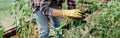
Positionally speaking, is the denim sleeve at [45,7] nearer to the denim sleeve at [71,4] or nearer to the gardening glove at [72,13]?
the gardening glove at [72,13]

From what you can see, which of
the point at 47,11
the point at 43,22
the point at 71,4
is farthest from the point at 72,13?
the point at 43,22

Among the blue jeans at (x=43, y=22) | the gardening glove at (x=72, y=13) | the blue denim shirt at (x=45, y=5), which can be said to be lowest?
the blue jeans at (x=43, y=22)

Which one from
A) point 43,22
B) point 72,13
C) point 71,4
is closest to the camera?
point 72,13

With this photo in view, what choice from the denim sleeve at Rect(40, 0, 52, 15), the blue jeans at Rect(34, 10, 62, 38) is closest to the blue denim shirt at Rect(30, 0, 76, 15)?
the denim sleeve at Rect(40, 0, 52, 15)

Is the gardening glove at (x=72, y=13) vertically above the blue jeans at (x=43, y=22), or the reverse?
the gardening glove at (x=72, y=13)

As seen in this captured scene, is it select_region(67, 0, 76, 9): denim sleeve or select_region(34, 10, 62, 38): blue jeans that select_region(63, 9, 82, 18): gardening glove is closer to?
select_region(67, 0, 76, 9): denim sleeve

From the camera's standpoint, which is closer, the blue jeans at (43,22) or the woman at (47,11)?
the woman at (47,11)

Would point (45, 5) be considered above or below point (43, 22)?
above

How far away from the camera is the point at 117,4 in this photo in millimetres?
2668

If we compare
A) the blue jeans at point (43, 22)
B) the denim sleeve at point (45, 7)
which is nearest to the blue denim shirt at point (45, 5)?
the denim sleeve at point (45, 7)

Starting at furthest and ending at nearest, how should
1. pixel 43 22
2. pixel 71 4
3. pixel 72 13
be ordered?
pixel 43 22 < pixel 71 4 < pixel 72 13

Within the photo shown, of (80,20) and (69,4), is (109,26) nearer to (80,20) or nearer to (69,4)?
(80,20)

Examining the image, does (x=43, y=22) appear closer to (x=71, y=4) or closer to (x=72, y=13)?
(x=71, y=4)

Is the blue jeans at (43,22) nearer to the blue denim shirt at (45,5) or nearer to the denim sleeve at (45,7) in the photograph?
the blue denim shirt at (45,5)
